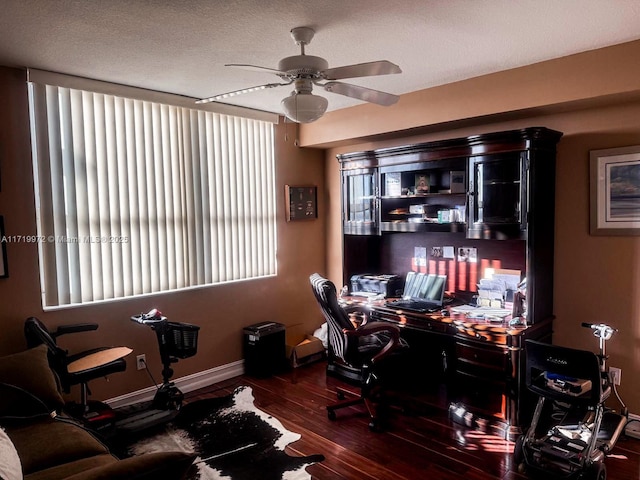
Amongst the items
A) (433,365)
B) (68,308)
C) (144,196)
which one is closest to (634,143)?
(433,365)

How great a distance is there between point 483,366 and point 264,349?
6.82 feet

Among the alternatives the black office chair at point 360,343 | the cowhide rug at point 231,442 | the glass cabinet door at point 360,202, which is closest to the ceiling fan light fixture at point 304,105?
the black office chair at point 360,343

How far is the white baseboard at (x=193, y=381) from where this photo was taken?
3651 mm

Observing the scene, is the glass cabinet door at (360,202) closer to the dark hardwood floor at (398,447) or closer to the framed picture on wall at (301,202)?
the framed picture on wall at (301,202)

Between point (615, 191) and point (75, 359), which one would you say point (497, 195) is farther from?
point (75, 359)

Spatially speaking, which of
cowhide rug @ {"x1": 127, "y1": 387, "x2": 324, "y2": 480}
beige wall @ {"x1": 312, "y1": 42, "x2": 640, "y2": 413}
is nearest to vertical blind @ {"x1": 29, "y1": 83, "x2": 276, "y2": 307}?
cowhide rug @ {"x1": 127, "y1": 387, "x2": 324, "y2": 480}

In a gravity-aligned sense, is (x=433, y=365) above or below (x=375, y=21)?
below

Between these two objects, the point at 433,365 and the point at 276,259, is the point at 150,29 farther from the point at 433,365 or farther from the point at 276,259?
the point at 433,365

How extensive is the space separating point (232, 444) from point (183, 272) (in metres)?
1.63

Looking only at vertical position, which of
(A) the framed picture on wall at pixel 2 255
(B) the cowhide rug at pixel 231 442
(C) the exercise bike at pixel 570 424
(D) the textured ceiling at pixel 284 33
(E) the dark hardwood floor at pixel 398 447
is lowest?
(E) the dark hardwood floor at pixel 398 447

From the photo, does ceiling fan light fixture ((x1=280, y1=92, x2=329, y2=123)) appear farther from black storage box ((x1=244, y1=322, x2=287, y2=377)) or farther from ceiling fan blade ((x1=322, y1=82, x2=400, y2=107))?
black storage box ((x1=244, y1=322, x2=287, y2=377))

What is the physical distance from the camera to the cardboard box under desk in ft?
14.8

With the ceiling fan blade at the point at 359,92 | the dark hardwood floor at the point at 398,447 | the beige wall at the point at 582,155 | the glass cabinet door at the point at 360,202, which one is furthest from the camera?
the glass cabinet door at the point at 360,202

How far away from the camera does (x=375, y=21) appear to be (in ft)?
8.05
